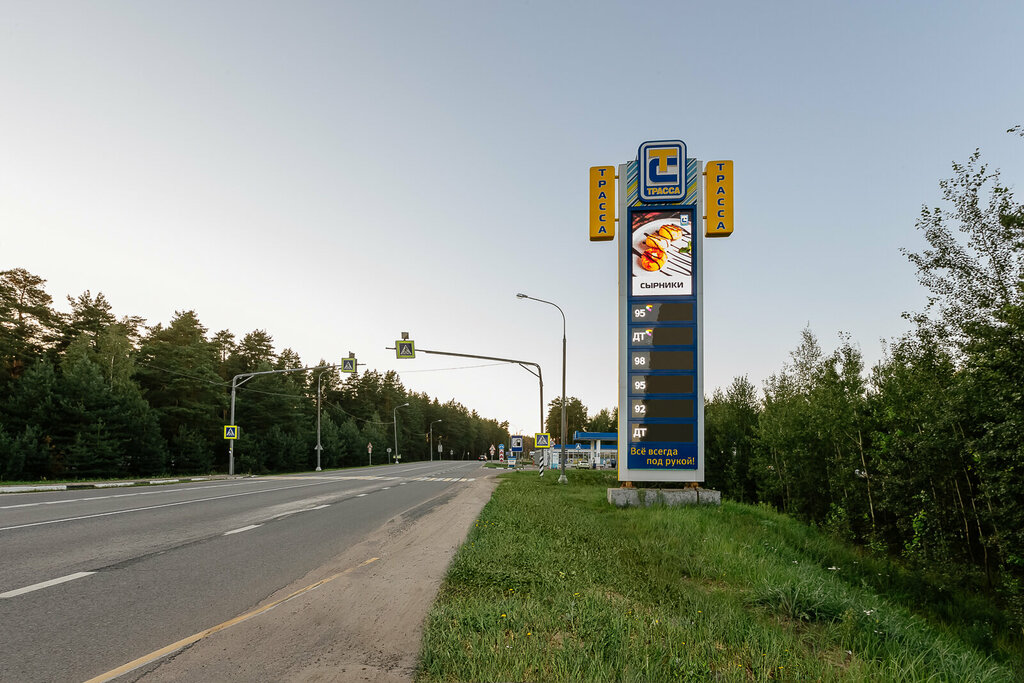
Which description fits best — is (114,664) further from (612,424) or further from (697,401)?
(612,424)

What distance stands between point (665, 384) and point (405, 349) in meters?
15.2

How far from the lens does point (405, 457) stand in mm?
120000

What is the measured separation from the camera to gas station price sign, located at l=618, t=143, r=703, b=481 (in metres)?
15.7

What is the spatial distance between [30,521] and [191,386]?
4523 cm

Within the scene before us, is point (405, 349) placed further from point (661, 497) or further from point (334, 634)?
point (334, 634)

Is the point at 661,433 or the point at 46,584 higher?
the point at 661,433

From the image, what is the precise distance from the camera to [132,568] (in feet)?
23.9

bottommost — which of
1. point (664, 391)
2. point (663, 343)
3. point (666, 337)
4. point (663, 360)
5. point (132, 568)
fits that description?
point (132, 568)

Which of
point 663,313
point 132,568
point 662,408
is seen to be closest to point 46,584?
point 132,568

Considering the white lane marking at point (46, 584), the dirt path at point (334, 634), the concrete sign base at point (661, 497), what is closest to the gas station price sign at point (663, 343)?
the concrete sign base at point (661, 497)

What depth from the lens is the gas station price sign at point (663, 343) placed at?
51.4 feet

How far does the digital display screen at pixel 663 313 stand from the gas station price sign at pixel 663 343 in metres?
0.03

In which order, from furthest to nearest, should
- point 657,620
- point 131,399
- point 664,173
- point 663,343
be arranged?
point 131,399
point 664,173
point 663,343
point 657,620

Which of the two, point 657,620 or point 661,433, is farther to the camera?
point 661,433
